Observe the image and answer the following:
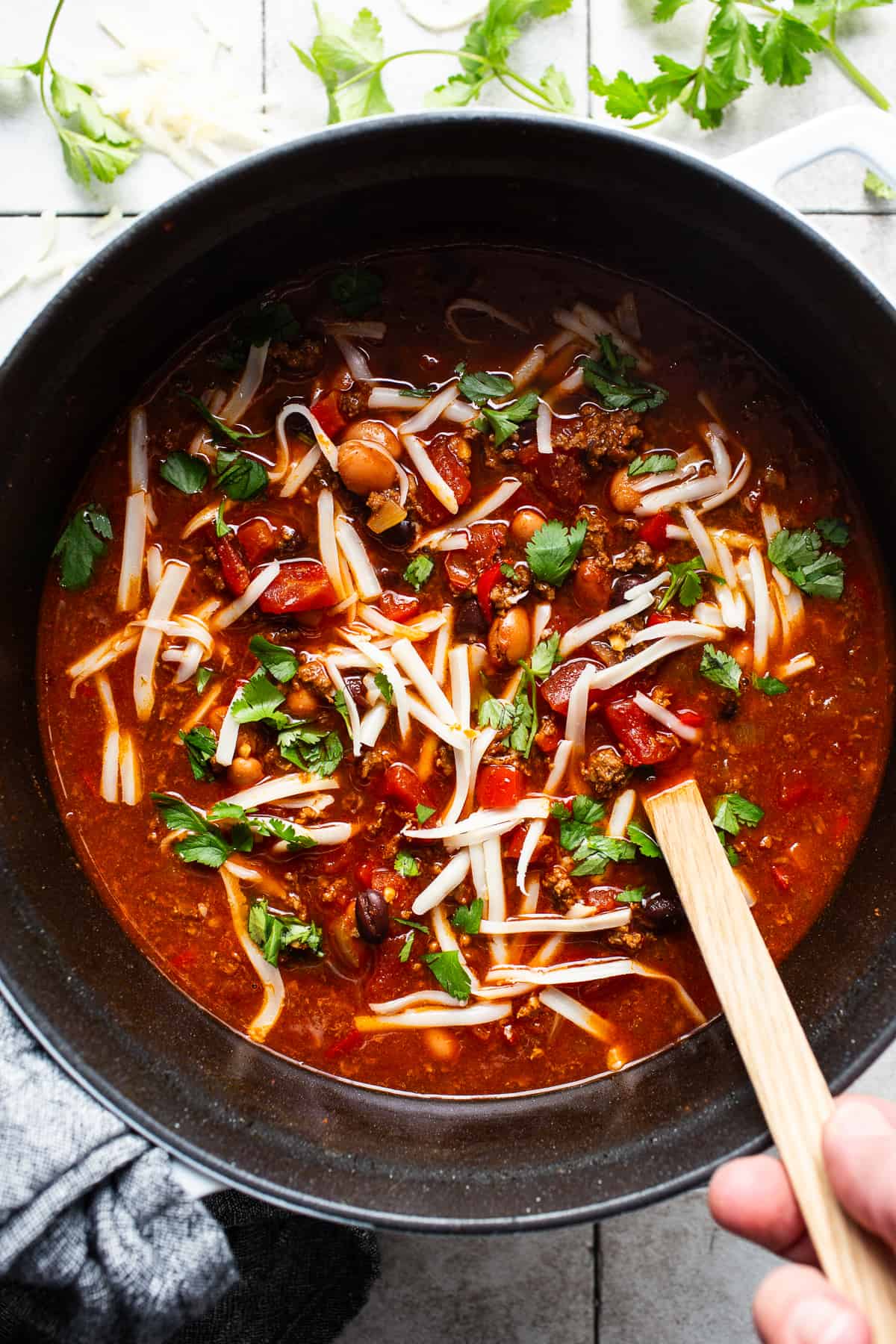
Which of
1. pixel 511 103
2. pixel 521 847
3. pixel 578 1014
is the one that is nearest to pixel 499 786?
pixel 521 847

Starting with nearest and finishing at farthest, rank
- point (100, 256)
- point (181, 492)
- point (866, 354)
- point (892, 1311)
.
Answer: point (892, 1311) < point (100, 256) < point (866, 354) < point (181, 492)

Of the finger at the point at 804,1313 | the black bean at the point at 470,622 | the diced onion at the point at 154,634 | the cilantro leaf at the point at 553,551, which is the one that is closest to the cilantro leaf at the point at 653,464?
the cilantro leaf at the point at 553,551

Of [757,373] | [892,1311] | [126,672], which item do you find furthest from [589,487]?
[892,1311]

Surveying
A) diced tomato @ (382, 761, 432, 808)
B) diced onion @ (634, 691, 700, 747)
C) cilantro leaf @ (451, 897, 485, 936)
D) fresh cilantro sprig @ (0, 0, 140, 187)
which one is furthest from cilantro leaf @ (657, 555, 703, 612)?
fresh cilantro sprig @ (0, 0, 140, 187)

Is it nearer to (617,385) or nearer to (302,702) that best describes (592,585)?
(617,385)

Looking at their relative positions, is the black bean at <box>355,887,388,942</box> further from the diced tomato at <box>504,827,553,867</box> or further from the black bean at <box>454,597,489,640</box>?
the black bean at <box>454,597,489,640</box>

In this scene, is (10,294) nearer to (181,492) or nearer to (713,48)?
(181,492)
